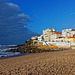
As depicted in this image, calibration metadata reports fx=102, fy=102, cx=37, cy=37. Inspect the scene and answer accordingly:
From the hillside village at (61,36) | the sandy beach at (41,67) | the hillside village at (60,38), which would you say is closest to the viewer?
the sandy beach at (41,67)

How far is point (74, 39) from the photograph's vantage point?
177 feet

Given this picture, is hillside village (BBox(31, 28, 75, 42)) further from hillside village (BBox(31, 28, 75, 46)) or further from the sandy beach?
the sandy beach

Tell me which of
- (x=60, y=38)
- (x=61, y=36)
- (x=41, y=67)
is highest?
(x=61, y=36)

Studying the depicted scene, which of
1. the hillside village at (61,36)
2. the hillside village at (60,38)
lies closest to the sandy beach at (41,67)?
the hillside village at (60,38)

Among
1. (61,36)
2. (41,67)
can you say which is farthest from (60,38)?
(41,67)

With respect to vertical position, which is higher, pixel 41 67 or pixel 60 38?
pixel 60 38

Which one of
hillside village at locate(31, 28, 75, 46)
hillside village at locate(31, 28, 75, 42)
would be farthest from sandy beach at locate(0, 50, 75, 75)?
hillside village at locate(31, 28, 75, 42)

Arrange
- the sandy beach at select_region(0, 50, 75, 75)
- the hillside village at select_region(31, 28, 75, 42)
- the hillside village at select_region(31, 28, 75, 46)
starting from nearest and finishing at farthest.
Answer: the sandy beach at select_region(0, 50, 75, 75), the hillside village at select_region(31, 28, 75, 46), the hillside village at select_region(31, 28, 75, 42)

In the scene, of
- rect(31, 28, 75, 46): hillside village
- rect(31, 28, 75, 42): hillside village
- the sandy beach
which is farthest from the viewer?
rect(31, 28, 75, 42): hillside village

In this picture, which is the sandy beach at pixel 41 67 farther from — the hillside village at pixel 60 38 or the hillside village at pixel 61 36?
the hillside village at pixel 61 36

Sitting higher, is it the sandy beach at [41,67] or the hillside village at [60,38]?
the hillside village at [60,38]

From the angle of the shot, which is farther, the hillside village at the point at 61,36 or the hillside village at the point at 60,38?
the hillside village at the point at 61,36

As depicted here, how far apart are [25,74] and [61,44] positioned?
35.7 meters

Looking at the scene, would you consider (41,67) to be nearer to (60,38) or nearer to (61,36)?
(60,38)
